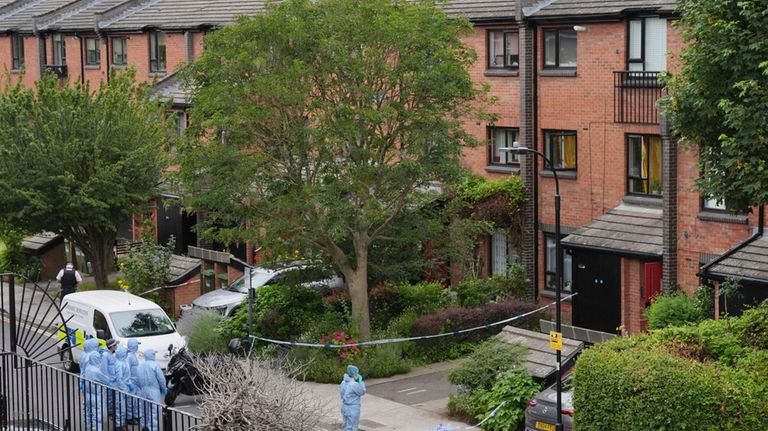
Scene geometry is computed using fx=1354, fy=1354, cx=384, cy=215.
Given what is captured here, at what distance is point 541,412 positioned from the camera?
22125mm

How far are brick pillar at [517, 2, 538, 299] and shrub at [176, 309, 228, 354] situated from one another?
778cm

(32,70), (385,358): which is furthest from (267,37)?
(32,70)

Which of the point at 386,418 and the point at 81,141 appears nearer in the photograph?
the point at 386,418

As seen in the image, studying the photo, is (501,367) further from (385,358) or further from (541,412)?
(385,358)

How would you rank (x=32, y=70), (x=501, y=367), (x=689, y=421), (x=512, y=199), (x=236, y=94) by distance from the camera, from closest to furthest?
1. (x=689, y=421)
2. (x=501, y=367)
3. (x=236, y=94)
4. (x=512, y=199)
5. (x=32, y=70)

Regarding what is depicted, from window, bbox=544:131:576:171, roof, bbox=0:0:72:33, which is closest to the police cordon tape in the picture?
window, bbox=544:131:576:171

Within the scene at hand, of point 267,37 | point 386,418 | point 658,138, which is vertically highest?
point 267,37

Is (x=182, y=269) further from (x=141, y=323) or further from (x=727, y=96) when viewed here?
(x=727, y=96)

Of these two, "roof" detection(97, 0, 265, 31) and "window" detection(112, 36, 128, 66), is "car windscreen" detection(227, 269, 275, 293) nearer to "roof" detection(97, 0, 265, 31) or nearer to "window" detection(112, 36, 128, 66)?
"roof" detection(97, 0, 265, 31)

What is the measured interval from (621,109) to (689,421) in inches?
548

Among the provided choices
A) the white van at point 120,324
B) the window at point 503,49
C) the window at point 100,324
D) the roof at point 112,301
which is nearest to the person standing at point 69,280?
the roof at point 112,301

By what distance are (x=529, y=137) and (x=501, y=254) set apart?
10.7ft

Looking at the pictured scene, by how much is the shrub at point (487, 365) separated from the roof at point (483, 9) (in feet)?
35.4

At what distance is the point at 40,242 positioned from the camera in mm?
45406
